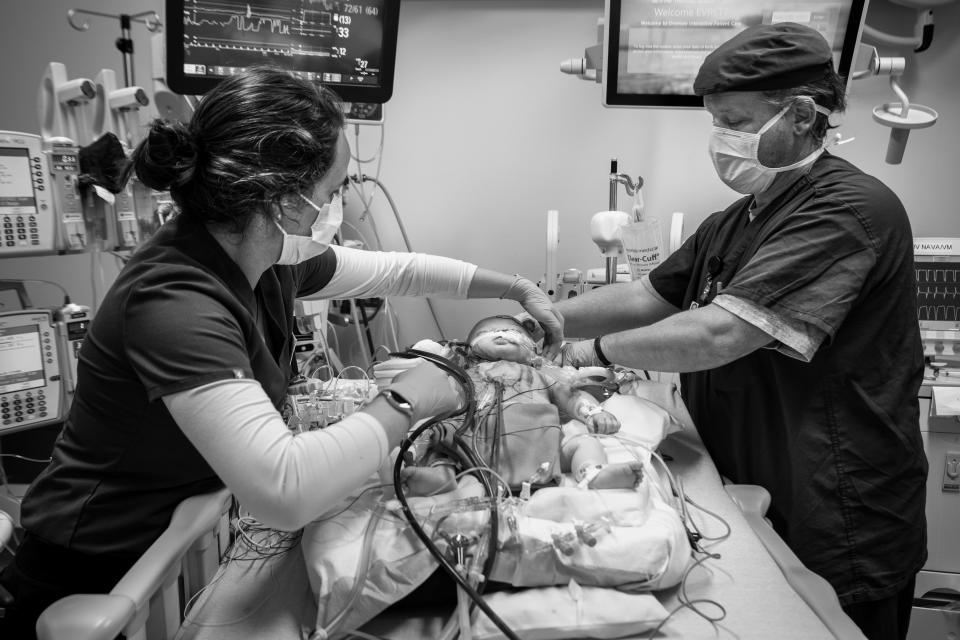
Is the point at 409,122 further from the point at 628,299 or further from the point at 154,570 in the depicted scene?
the point at 154,570

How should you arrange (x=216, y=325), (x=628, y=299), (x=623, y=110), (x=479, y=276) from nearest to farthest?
(x=216, y=325)
(x=479, y=276)
(x=628, y=299)
(x=623, y=110)

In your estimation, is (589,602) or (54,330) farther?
(54,330)

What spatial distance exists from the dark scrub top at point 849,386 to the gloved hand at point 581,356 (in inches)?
16.4

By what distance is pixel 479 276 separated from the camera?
1843 mm

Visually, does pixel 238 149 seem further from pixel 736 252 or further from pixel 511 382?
pixel 736 252

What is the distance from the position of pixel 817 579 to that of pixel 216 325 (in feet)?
3.66

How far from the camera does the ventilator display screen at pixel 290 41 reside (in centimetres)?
214

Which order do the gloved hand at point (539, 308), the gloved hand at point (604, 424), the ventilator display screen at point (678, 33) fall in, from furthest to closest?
the ventilator display screen at point (678, 33) → the gloved hand at point (539, 308) → the gloved hand at point (604, 424)

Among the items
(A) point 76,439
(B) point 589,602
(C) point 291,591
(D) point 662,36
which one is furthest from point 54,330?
(D) point 662,36

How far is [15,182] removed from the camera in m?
2.21

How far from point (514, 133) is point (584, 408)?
1.89 meters

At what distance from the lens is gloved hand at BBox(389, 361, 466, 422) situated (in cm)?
110

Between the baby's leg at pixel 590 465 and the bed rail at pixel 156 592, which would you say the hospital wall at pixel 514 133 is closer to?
the baby's leg at pixel 590 465

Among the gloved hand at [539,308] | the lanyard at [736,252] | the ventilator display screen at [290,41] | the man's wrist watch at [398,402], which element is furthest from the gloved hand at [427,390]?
the ventilator display screen at [290,41]
